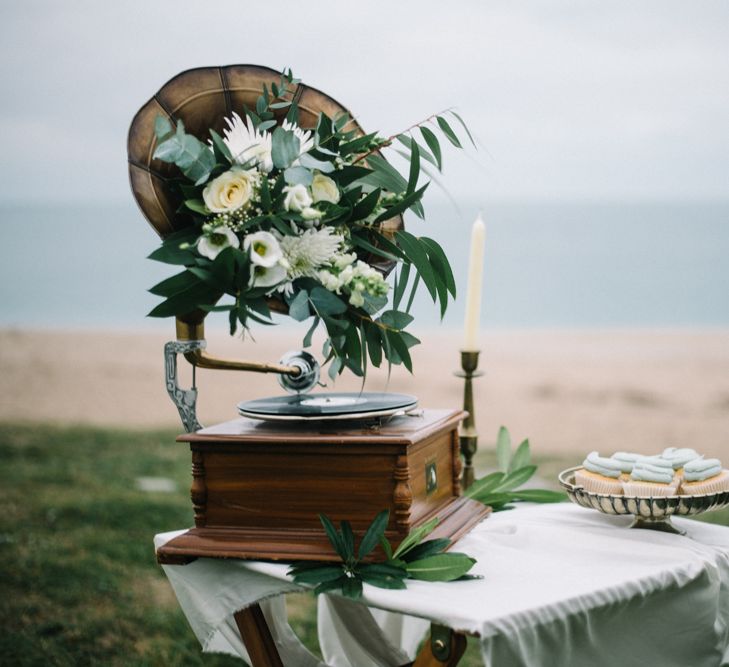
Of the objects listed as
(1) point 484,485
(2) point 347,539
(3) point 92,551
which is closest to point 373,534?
(2) point 347,539

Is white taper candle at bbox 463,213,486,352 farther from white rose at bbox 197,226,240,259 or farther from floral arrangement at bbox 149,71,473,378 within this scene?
white rose at bbox 197,226,240,259

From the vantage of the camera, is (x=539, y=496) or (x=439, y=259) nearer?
(x=439, y=259)

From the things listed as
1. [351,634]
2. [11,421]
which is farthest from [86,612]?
[11,421]

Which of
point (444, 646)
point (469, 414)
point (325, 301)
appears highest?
point (325, 301)

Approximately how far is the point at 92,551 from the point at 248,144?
3192mm

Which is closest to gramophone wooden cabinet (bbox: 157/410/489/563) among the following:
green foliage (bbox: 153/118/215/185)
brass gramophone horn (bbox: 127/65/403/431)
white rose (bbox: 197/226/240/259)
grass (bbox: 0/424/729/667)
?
brass gramophone horn (bbox: 127/65/403/431)

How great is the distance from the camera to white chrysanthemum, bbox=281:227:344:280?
4.71 feet

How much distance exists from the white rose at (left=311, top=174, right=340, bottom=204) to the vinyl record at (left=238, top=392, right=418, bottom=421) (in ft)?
1.14

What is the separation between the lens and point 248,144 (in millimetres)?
1467

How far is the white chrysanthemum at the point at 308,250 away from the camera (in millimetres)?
1435

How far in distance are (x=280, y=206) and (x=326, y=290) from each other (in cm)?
15

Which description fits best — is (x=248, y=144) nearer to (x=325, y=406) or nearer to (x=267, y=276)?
(x=267, y=276)

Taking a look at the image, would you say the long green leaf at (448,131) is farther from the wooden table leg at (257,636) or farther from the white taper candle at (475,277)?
the wooden table leg at (257,636)

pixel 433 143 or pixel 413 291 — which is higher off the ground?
pixel 433 143
